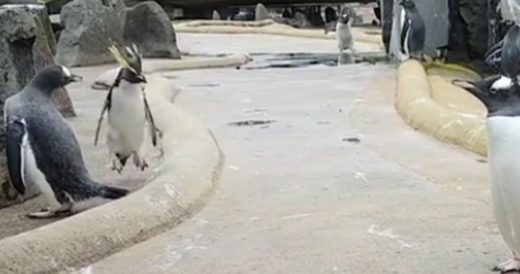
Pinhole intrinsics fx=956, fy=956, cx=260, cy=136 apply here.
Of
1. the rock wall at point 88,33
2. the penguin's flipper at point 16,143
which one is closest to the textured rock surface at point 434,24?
the rock wall at point 88,33

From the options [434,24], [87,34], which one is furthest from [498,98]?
[87,34]

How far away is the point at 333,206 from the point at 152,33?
863 cm

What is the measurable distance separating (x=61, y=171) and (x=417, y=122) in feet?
7.82

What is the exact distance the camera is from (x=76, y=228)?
2.84m

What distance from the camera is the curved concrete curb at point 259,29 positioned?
54.2 ft

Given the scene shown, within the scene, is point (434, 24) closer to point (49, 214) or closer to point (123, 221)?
point (49, 214)

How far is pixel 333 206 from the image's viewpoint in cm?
342

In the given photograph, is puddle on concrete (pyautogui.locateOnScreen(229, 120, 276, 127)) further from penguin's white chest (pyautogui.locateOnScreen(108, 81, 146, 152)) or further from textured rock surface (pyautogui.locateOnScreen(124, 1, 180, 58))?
textured rock surface (pyautogui.locateOnScreen(124, 1, 180, 58))

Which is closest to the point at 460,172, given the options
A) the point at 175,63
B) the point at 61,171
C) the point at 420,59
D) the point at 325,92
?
the point at 61,171

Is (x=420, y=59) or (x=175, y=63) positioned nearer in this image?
(x=420, y=59)

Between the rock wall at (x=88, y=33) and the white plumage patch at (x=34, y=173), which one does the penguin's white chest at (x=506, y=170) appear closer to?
the white plumage patch at (x=34, y=173)

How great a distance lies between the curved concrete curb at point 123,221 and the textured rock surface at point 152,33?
7.58m

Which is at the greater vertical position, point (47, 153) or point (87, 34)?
point (47, 153)

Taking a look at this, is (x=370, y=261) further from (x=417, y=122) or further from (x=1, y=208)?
(x=417, y=122)
